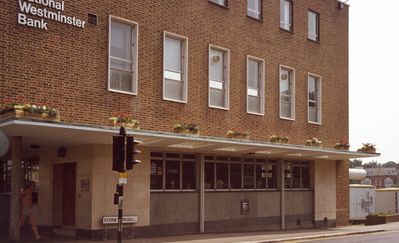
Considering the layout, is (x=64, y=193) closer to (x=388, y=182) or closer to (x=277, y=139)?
(x=277, y=139)

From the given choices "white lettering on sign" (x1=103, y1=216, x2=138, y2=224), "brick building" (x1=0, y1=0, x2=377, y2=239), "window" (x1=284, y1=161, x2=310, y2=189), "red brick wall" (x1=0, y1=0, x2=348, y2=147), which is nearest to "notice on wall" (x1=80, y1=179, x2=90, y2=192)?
"brick building" (x1=0, y1=0, x2=377, y2=239)

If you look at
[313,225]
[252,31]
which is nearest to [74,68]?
[252,31]

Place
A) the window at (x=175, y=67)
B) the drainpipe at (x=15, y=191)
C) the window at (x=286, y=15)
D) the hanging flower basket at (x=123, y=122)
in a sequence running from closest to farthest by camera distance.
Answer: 1. the drainpipe at (x=15, y=191)
2. the hanging flower basket at (x=123, y=122)
3. the window at (x=175, y=67)
4. the window at (x=286, y=15)

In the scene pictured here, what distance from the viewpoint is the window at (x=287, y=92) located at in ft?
84.1

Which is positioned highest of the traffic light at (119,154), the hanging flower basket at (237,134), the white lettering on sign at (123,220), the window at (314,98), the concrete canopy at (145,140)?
the window at (314,98)

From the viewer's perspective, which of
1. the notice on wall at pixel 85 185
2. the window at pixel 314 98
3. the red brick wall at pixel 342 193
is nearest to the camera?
the notice on wall at pixel 85 185

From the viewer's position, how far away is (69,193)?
19.8 metres

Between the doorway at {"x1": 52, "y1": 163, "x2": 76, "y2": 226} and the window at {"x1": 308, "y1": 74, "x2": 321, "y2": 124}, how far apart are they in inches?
463

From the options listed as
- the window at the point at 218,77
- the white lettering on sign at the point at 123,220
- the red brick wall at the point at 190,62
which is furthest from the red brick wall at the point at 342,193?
the white lettering on sign at the point at 123,220

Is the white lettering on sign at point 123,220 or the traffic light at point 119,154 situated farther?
the white lettering on sign at point 123,220

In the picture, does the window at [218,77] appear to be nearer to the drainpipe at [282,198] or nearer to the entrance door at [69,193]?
the drainpipe at [282,198]

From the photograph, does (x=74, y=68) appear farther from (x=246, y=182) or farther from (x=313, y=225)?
(x=313, y=225)

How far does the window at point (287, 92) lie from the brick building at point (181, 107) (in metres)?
0.06

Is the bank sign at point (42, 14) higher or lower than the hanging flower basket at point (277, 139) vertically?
higher
